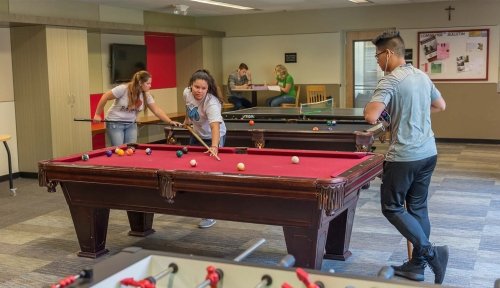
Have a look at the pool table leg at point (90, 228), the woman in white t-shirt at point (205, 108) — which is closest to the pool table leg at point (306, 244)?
the woman in white t-shirt at point (205, 108)

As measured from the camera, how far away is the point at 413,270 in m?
3.55

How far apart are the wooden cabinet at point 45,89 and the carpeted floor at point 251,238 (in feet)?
3.84

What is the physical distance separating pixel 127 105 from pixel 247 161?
97.9 inches

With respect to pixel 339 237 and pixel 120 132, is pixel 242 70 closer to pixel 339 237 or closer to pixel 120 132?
pixel 120 132

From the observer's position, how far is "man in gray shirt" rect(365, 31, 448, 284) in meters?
3.38

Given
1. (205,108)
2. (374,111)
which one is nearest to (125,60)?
(205,108)

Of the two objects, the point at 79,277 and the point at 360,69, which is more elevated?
the point at 360,69

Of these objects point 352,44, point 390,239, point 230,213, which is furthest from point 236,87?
point 230,213

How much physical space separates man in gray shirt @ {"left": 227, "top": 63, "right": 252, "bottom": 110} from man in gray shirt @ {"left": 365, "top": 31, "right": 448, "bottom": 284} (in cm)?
708

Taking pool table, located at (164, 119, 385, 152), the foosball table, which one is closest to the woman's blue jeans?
pool table, located at (164, 119, 385, 152)

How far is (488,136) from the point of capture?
9.70 meters

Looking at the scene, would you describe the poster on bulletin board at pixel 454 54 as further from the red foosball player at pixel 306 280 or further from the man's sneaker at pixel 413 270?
the red foosball player at pixel 306 280

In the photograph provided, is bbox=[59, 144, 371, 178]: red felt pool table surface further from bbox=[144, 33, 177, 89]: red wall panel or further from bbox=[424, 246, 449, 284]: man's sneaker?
bbox=[144, 33, 177, 89]: red wall panel

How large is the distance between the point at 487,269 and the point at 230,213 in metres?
1.70
